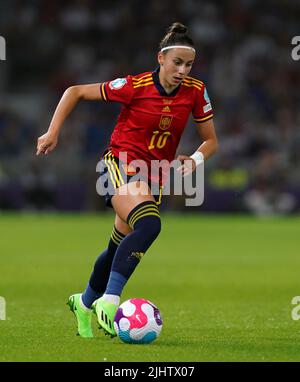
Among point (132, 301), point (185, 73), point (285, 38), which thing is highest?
point (285, 38)

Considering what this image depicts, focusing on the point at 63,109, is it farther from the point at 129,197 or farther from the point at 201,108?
the point at 201,108

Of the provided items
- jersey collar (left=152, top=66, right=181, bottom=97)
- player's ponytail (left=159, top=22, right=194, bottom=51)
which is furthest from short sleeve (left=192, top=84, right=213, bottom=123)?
player's ponytail (left=159, top=22, right=194, bottom=51)

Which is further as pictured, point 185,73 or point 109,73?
point 109,73

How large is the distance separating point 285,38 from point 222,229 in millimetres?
9208

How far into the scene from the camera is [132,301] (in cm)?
716

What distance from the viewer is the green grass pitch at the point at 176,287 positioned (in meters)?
6.78

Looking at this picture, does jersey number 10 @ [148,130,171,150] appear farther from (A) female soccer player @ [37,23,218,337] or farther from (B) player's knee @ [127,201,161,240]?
(B) player's knee @ [127,201,161,240]

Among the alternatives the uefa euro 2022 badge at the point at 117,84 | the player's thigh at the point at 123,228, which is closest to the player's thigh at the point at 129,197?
the player's thigh at the point at 123,228

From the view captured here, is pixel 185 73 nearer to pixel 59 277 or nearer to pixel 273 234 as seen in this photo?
pixel 59 277

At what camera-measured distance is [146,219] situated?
7.03 meters

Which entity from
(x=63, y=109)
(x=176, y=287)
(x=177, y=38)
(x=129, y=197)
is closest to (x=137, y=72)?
(x=176, y=287)

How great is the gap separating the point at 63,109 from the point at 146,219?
3.31 ft

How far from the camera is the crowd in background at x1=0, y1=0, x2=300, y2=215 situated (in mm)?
25906

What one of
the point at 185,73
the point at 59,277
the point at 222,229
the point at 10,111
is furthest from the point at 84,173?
the point at 185,73
